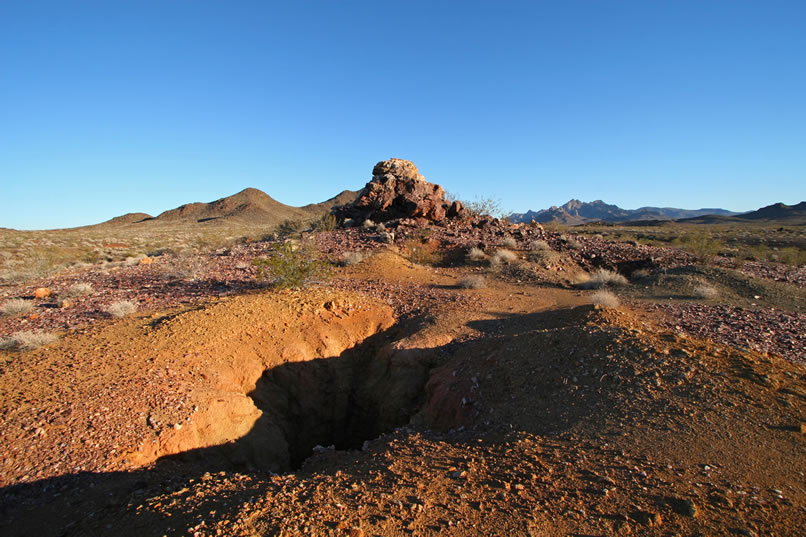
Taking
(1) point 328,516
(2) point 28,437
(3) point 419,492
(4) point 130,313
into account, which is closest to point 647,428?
(3) point 419,492

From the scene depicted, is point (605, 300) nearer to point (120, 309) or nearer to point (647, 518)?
point (647, 518)

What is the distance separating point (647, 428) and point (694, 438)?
0.37m

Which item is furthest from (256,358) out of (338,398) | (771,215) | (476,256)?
(771,215)

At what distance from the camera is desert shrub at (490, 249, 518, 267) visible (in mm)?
12992

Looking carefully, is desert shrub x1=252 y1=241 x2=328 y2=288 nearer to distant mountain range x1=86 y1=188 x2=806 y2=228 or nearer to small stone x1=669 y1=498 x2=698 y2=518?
small stone x1=669 y1=498 x2=698 y2=518

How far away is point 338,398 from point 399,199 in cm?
1263

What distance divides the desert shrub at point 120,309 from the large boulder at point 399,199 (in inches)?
463

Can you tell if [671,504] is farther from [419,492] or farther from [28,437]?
[28,437]

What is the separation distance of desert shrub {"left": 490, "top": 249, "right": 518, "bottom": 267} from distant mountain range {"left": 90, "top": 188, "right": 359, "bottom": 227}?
53.2 m

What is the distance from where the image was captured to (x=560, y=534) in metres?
2.46

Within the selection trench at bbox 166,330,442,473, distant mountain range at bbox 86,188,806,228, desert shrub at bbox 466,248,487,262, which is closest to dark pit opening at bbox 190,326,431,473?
trench at bbox 166,330,442,473

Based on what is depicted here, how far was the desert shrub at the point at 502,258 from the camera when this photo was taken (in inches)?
512

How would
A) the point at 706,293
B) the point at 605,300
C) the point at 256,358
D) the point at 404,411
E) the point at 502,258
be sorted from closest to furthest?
the point at 404,411 → the point at 256,358 → the point at 605,300 → the point at 706,293 → the point at 502,258

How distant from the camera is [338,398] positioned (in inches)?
299
